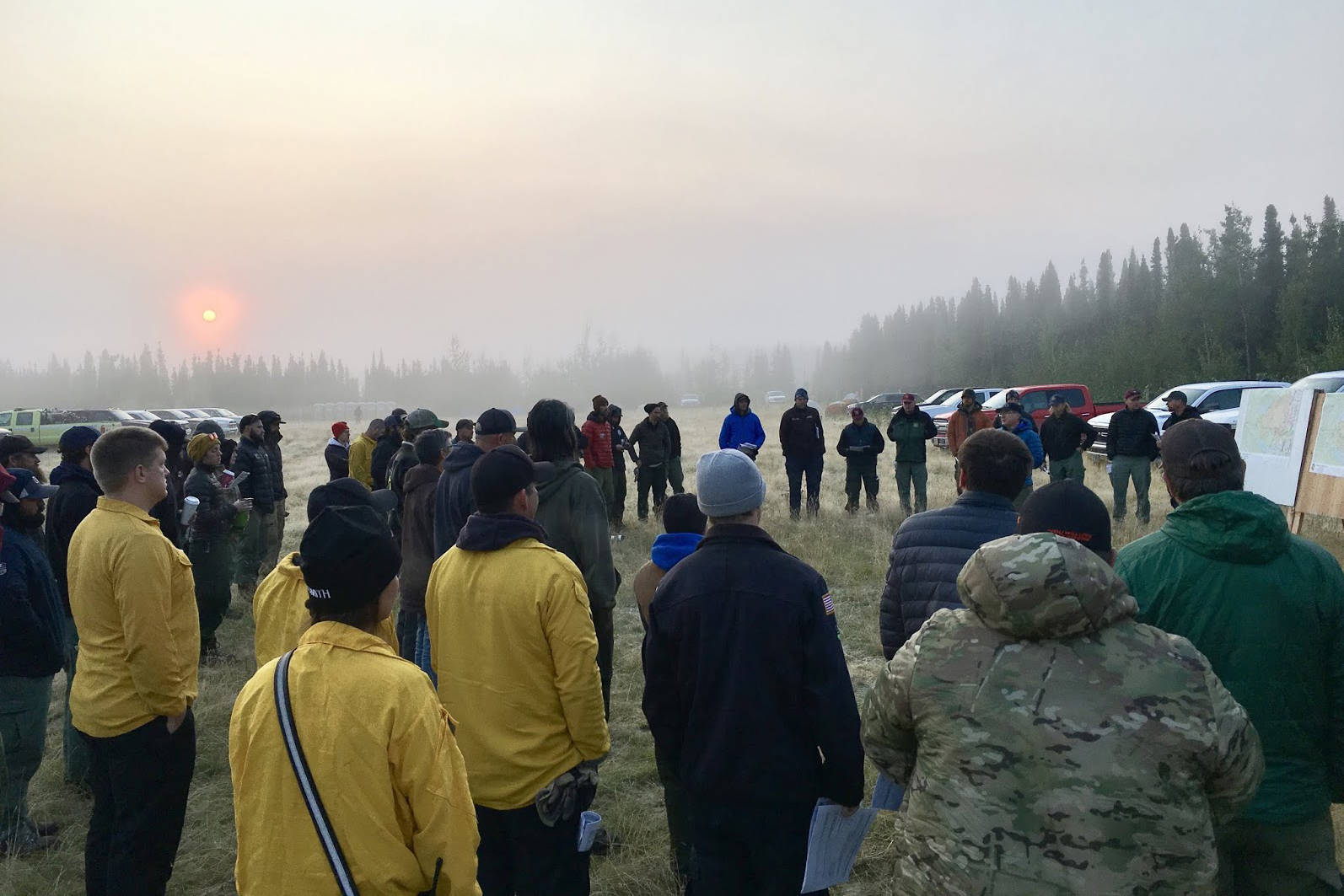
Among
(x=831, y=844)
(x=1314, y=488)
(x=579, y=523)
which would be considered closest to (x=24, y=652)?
(x=579, y=523)

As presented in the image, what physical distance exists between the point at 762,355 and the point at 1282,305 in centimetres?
10798

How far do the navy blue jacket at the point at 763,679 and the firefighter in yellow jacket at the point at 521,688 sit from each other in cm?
42

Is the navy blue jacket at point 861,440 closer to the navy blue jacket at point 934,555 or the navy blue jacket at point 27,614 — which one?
the navy blue jacket at point 934,555

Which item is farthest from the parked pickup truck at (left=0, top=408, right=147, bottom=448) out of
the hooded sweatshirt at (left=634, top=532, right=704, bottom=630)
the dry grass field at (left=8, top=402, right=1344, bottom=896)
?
the hooded sweatshirt at (left=634, top=532, right=704, bottom=630)

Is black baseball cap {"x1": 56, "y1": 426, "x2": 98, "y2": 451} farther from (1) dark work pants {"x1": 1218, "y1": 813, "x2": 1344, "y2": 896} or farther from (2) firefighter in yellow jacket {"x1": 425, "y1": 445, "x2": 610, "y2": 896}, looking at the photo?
(1) dark work pants {"x1": 1218, "y1": 813, "x2": 1344, "y2": 896}

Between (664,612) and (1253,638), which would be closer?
(1253,638)

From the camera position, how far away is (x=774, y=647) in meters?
2.52

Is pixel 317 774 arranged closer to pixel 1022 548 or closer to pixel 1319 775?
pixel 1022 548

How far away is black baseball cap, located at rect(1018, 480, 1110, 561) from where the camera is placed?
8.59ft

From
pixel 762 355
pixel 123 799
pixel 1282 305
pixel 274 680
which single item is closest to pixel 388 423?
pixel 123 799

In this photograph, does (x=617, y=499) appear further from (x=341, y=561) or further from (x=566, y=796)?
(x=341, y=561)

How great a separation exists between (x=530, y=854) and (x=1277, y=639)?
236 cm

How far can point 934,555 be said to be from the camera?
10.2 feet

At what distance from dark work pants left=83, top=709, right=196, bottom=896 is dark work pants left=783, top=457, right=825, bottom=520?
410 inches
